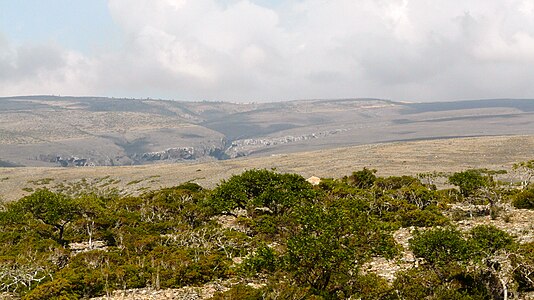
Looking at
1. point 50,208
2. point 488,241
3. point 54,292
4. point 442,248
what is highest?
point 488,241

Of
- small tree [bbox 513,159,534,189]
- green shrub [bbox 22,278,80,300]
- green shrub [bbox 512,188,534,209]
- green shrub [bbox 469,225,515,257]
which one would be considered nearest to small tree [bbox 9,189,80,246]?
green shrub [bbox 22,278,80,300]

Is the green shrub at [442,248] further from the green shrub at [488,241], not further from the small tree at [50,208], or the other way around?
the small tree at [50,208]

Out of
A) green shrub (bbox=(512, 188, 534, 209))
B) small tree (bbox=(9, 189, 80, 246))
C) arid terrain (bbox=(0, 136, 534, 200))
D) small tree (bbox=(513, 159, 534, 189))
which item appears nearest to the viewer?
small tree (bbox=(9, 189, 80, 246))

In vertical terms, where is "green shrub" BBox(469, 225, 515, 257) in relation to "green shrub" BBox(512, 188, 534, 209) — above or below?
above

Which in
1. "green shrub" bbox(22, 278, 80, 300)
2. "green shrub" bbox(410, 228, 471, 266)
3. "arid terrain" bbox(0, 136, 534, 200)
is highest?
"green shrub" bbox(410, 228, 471, 266)

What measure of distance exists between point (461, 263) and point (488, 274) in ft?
6.04

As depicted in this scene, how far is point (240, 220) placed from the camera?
46.2 meters

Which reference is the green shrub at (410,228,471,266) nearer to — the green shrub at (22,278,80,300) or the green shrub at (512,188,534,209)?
the green shrub at (22,278,80,300)

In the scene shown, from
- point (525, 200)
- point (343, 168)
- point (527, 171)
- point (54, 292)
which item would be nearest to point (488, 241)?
point (54, 292)

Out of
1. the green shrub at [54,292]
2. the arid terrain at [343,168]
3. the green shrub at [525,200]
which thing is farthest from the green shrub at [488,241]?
the arid terrain at [343,168]

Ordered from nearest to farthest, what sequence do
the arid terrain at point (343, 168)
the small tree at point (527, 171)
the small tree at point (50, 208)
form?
the small tree at point (50, 208)
the small tree at point (527, 171)
the arid terrain at point (343, 168)

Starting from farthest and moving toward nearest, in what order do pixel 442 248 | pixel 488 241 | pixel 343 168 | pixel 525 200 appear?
pixel 343 168 < pixel 525 200 < pixel 488 241 < pixel 442 248

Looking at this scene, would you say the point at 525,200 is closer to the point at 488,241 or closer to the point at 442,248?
the point at 488,241

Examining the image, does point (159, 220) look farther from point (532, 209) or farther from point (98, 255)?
point (532, 209)
